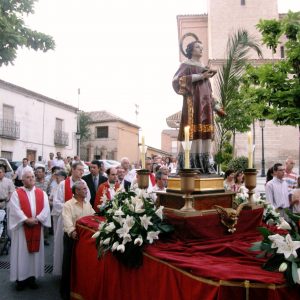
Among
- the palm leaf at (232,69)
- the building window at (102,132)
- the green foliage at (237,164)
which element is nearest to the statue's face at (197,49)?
the palm leaf at (232,69)

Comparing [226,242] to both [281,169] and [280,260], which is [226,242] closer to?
[280,260]

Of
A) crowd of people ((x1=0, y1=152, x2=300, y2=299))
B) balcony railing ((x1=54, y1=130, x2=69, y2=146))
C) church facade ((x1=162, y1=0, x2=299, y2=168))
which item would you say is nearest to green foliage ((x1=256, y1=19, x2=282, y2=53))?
crowd of people ((x1=0, y1=152, x2=300, y2=299))

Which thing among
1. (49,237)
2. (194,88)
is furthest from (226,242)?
(49,237)

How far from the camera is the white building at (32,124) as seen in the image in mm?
23906

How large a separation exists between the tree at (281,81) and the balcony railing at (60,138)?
22418mm

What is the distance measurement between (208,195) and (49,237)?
587cm

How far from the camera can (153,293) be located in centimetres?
288

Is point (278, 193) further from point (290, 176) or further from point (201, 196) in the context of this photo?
point (201, 196)

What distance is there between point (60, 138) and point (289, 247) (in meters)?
27.5

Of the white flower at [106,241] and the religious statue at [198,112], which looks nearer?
the white flower at [106,241]

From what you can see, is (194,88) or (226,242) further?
(194,88)

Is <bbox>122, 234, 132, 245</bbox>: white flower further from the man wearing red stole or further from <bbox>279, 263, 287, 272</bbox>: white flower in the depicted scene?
the man wearing red stole

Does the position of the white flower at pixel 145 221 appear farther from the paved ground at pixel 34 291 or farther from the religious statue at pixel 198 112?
the paved ground at pixel 34 291

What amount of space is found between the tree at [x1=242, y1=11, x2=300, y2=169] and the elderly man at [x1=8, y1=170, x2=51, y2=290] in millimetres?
4826
